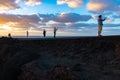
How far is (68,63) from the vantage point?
57.3 feet

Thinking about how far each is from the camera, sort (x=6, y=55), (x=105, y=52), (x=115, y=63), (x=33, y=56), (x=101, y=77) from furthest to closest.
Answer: (x=6, y=55) < (x=33, y=56) < (x=105, y=52) < (x=115, y=63) < (x=101, y=77)

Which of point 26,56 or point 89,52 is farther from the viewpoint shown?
point 26,56


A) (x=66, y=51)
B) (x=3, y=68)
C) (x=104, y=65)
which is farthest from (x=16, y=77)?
(x=104, y=65)

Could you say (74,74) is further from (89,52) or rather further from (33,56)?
(33,56)

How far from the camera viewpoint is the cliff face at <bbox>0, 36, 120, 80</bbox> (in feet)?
48.3

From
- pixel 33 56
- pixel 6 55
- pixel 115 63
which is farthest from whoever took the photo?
pixel 6 55

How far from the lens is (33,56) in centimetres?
2053

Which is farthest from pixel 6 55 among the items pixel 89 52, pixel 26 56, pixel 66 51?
pixel 89 52

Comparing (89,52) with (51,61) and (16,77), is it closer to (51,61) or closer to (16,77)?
(51,61)

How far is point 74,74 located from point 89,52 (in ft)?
15.5

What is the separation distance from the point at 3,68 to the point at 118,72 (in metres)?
8.02

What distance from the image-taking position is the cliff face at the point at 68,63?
1471cm

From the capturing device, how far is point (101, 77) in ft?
46.9

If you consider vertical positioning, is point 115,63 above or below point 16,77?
above
